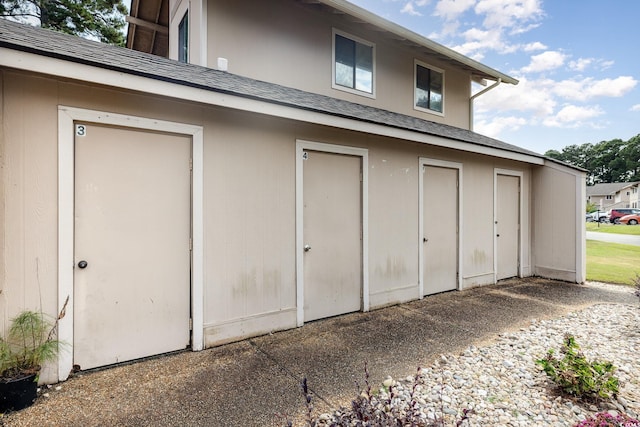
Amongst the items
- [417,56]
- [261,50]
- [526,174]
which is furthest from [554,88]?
[261,50]

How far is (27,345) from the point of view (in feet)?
8.81

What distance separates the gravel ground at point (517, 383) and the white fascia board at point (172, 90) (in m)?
3.21

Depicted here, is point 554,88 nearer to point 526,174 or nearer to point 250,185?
point 526,174

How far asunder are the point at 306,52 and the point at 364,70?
57.6 inches

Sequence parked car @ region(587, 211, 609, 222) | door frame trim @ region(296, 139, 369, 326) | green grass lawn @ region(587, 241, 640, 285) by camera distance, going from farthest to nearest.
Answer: parked car @ region(587, 211, 609, 222) < green grass lawn @ region(587, 241, 640, 285) < door frame trim @ region(296, 139, 369, 326)

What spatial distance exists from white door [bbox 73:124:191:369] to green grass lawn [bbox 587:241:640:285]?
8729mm

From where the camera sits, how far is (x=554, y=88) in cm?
2355

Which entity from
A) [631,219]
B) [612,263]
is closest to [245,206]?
[612,263]

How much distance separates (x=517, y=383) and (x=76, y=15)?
63.2 feet

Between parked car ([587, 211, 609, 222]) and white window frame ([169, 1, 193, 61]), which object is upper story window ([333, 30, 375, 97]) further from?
parked car ([587, 211, 609, 222])

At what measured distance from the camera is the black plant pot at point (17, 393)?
2.34 meters

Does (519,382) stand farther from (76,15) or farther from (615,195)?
(615,195)

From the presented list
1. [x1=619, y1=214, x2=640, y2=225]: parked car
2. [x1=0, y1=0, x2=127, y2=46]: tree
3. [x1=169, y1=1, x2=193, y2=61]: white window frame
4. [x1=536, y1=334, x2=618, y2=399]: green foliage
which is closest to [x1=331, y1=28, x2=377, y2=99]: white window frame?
[x1=169, y1=1, x2=193, y2=61]: white window frame

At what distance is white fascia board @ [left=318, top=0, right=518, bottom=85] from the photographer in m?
5.54
